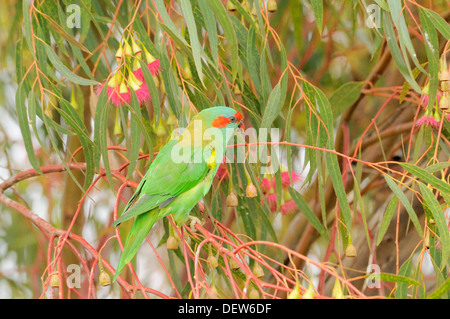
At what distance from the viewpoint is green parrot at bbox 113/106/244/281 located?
1296 mm

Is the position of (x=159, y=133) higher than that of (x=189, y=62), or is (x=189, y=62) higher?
(x=189, y=62)

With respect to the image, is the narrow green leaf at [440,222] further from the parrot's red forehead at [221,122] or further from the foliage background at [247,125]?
the parrot's red forehead at [221,122]

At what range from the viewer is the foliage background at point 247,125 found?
126 cm

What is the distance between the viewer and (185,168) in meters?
1.33

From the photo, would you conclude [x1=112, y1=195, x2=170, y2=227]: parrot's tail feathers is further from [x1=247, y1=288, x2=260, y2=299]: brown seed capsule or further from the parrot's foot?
[x1=247, y1=288, x2=260, y2=299]: brown seed capsule

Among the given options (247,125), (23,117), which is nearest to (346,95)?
(247,125)

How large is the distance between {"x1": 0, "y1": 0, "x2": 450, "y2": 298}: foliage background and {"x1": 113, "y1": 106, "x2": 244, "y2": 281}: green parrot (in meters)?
0.05

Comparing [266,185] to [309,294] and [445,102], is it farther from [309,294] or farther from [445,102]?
[309,294]

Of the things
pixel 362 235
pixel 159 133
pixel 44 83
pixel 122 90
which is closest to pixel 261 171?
pixel 159 133

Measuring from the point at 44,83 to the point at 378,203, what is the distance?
1.56m

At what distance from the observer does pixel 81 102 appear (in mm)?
1797

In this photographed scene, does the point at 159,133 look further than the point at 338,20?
No
